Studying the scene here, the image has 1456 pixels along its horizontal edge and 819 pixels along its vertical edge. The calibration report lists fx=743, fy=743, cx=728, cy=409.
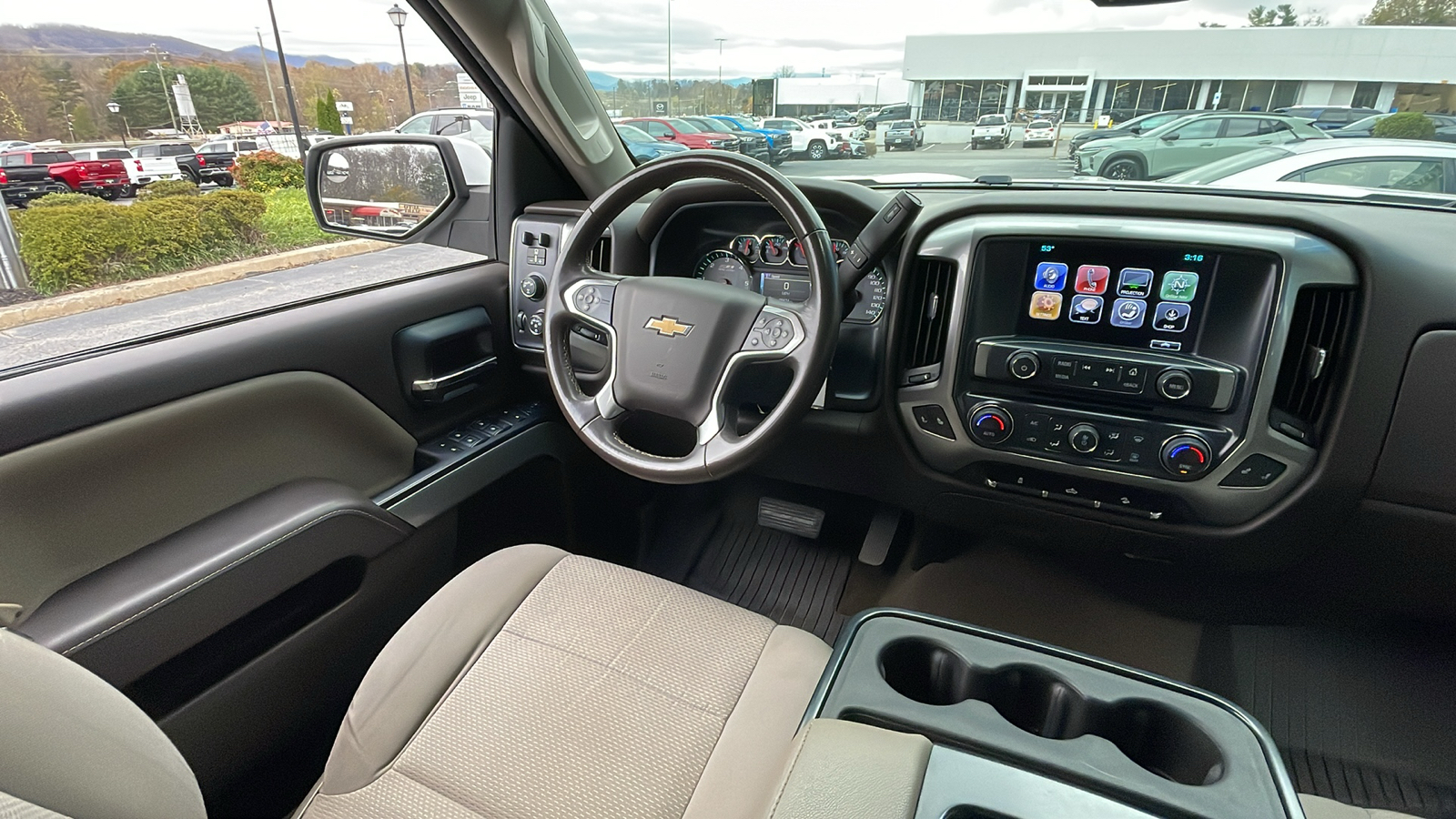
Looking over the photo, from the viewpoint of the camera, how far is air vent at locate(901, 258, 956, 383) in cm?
166

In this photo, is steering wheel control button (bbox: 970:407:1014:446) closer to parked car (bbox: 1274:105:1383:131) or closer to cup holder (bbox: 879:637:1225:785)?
cup holder (bbox: 879:637:1225:785)

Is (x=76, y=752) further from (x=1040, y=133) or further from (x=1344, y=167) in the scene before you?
(x=1344, y=167)

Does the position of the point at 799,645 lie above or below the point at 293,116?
below

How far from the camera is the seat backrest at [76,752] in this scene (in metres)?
0.50

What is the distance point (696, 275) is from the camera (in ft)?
6.66

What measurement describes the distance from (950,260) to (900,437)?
1.56 feet

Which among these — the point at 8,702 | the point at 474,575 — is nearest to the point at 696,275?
the point at 474,575

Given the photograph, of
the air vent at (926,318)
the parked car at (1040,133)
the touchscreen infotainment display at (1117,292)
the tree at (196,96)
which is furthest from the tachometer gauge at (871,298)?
the tree at (196,96)

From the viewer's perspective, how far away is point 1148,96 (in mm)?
1535

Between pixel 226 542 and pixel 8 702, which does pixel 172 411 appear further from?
pixel 8 702

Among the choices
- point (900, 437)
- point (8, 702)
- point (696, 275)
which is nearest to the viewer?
point (8, 702)

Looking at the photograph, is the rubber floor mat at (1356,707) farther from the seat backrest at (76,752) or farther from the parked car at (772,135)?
the seat backrest at (76,752)

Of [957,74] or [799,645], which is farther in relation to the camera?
[957,74]

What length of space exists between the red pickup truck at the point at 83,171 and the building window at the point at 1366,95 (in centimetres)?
231
